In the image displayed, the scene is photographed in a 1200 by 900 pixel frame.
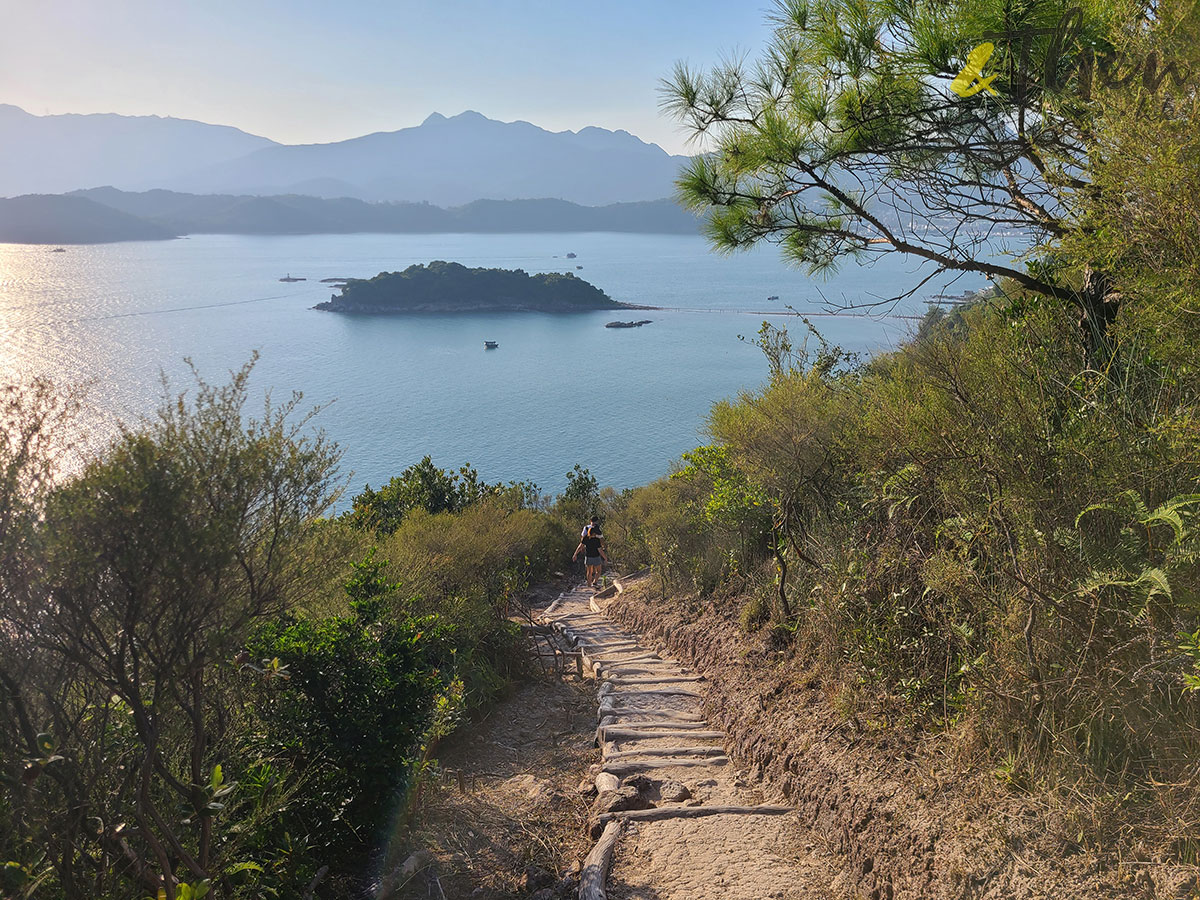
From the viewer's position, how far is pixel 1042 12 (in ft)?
13.6

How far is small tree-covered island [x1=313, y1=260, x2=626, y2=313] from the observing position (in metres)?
96.8

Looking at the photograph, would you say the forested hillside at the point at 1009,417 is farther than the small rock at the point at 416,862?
No

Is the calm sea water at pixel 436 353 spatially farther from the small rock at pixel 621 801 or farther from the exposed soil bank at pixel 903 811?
the small rock at pixel 621 801

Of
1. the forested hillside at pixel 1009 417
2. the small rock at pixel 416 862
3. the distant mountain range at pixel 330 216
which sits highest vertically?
the distant mountain range at pixel 330 216

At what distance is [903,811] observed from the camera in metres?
3.54

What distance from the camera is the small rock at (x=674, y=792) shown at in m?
4.54

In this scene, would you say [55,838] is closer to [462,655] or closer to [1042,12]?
[462,655]

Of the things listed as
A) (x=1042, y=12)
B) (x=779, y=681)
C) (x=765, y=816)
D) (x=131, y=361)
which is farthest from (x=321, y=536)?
(x=131, y=361)

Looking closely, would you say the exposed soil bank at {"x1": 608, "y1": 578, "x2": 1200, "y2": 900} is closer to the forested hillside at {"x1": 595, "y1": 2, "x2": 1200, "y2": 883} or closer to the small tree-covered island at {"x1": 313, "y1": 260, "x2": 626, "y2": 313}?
the forested hillside at {"x1": 595, "y1": 2, "x2": 1200, "y2": 883}

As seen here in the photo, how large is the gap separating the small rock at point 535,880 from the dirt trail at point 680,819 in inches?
8.6

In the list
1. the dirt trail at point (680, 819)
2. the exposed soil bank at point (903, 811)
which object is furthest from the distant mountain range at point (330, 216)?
the exposed soil bank at point (903, 811)

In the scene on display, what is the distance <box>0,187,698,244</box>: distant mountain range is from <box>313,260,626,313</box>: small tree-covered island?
58248 mm

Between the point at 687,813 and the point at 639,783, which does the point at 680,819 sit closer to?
the point at 687,813

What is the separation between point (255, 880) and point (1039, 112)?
5496 mm
